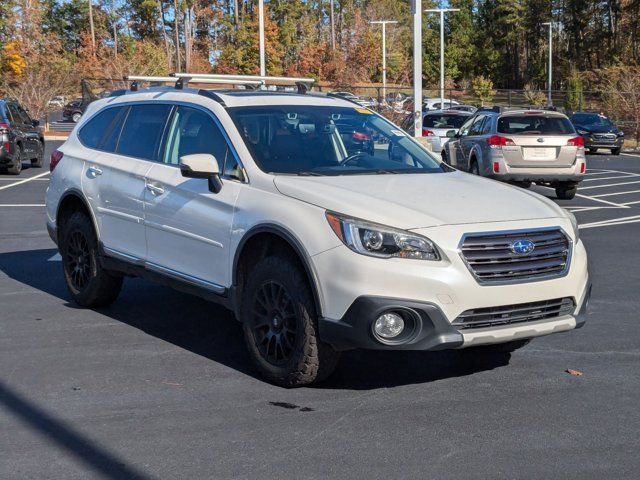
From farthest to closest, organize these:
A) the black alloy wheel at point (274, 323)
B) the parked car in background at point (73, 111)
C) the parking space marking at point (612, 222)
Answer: the parked car in background at point (73, 111), the parking space marking at point (612, 222), the black alloy wheel at point (274, 323)

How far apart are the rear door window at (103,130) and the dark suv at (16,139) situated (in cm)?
1475

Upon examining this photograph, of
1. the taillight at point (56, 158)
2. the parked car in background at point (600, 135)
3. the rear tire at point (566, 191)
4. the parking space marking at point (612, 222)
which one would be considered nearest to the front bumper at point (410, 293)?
the taillight at point (56, 158)

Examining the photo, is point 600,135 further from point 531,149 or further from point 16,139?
point 16,139

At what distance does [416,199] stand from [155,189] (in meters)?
2.07

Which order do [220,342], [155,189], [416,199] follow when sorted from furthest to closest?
[220,342] → [155,189] → [416,199]

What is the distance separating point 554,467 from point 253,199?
8.04 feet

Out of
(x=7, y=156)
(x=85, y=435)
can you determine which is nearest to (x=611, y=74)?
(x=7, y=156)

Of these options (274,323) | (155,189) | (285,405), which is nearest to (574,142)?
(155,189)

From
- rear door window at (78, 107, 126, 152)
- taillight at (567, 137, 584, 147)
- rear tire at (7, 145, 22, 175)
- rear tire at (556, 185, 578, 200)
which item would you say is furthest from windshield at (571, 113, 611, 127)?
rear door window at (78, 107, 126, 152)

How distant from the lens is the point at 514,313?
5.46m

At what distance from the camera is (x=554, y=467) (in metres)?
4.48

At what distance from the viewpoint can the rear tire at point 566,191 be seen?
1742 cm

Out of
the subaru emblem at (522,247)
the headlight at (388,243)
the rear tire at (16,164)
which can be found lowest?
the rear tire at (16,164)

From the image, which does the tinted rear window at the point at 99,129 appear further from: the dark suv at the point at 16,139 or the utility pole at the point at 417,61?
the dark suv at the point at 16,139
